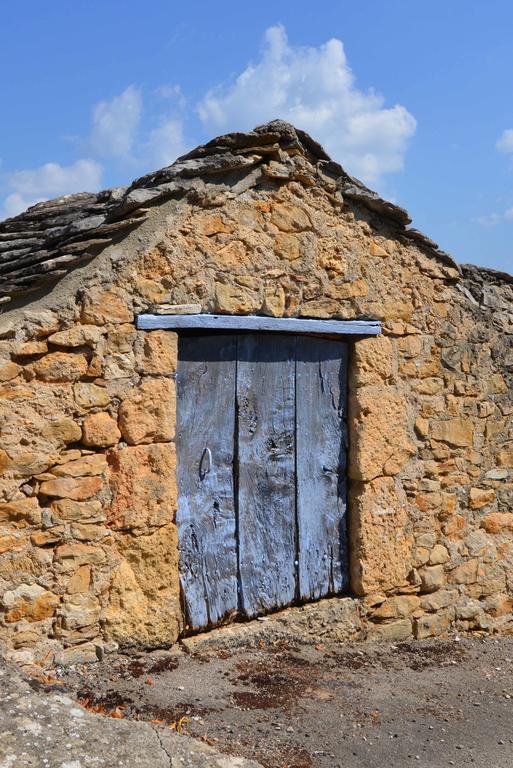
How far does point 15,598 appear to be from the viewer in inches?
140

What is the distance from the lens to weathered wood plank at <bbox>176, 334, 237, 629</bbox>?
4.16 m

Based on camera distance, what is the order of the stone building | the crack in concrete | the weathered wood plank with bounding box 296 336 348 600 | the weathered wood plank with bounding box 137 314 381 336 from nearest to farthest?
the crack in concrete, the stone building, the weathered wood plank with bounding box 137 314 381 336, the weathered wood plank with bounding box 296 336 348 600

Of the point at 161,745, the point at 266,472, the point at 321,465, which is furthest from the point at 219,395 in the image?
the point at 161,745

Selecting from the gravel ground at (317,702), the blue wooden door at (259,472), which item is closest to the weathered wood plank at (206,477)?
the blue wooden door at (259,472)

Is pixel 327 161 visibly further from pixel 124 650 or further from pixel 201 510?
pixel 124 650

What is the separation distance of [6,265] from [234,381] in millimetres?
1391

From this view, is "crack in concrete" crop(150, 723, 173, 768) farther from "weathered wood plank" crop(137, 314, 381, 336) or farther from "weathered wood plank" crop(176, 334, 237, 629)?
"weathered wood plank" crop(137, 314, 381, 336)

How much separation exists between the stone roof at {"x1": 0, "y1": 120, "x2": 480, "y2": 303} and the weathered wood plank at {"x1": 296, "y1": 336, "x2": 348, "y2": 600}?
100 cm

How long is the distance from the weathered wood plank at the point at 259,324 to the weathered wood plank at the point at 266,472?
4.3 inches

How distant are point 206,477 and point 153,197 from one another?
1.57m

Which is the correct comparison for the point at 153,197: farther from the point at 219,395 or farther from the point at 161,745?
the point at 161,745

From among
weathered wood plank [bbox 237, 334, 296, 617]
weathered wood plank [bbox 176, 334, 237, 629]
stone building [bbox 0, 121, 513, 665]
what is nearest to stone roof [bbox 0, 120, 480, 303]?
stone building [bbox 0, 121, 513, 665]

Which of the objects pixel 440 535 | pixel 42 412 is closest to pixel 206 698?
pixel 42 412

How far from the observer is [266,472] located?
4457 millimetres
